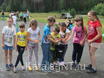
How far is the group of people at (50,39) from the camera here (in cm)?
707

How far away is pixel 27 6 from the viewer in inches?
2185

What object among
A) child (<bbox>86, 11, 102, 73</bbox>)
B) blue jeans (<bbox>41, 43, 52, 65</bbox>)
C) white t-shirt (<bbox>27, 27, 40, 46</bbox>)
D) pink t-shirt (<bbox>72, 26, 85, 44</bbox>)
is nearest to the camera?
child (<bbox>86, 11, 102, 73</bbox>)

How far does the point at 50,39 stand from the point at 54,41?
143 millimetres

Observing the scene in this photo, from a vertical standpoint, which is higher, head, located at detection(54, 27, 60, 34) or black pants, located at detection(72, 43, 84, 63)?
head, located at detection(54, 27, 60, 34)

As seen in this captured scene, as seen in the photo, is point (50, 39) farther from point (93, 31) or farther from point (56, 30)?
point (93, 31)

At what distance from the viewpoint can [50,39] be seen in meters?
7.10

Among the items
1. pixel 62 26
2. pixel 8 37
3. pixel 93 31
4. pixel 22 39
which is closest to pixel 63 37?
pixel 62 26

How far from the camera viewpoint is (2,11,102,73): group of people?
7.07m

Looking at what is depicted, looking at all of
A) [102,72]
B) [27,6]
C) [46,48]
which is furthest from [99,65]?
[27,6]

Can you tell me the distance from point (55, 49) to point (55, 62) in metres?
0.39

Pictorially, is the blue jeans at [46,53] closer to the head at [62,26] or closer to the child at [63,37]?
the child at [63,37]

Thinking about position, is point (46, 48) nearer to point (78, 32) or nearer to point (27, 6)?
point (78, 32)

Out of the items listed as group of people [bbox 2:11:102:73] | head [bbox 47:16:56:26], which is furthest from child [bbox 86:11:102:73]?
head [bbox 47:16:56:26]

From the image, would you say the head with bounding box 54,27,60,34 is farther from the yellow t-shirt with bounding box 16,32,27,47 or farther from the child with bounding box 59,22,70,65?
the yellow t-shirt with bounding box 16,32,27,47
